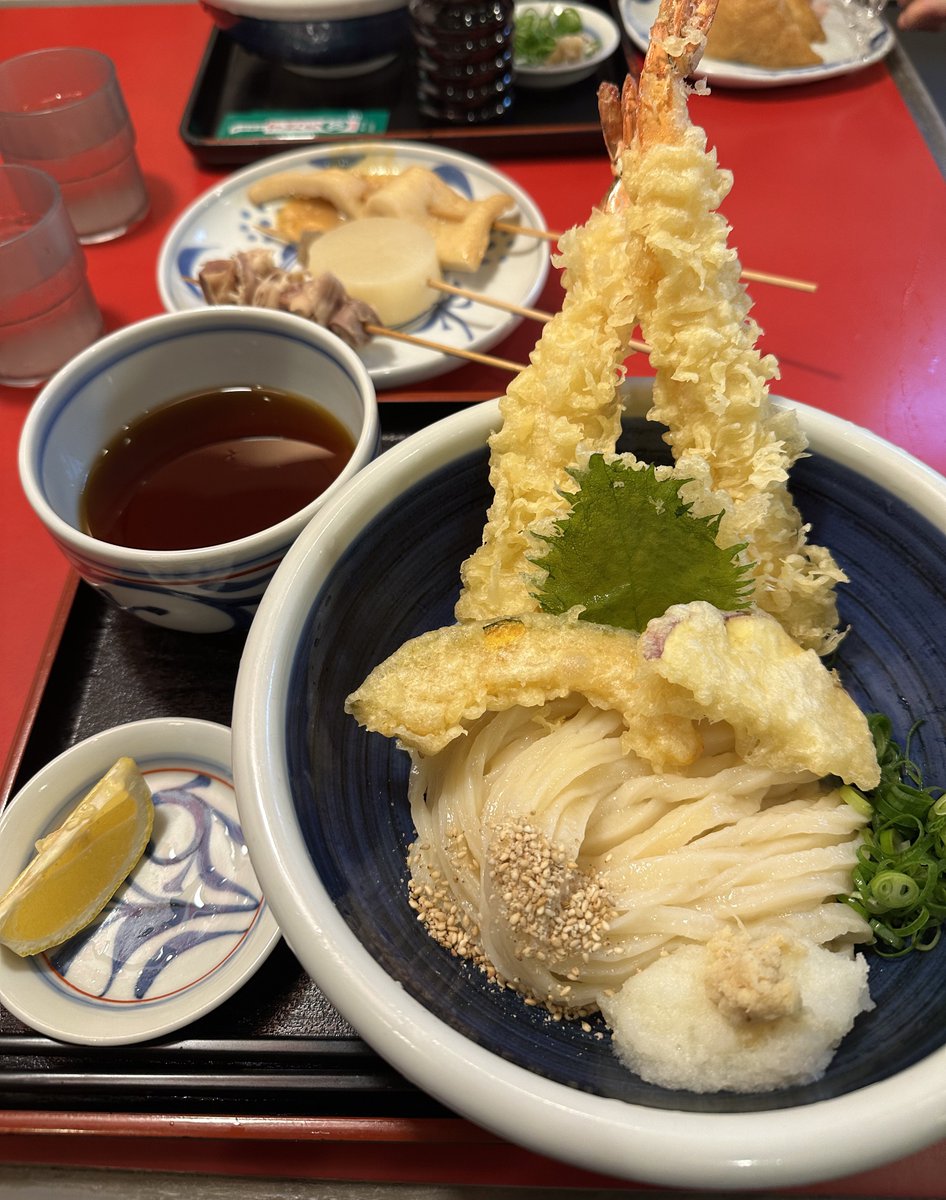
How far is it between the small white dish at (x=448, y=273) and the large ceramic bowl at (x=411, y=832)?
930 millimetres

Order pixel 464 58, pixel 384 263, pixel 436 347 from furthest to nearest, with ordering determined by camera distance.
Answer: pixel 464 58 → pixel 384 263 → pixel 436 347

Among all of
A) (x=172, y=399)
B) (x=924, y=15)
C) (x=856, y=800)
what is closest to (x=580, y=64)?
(x=924, y=15)

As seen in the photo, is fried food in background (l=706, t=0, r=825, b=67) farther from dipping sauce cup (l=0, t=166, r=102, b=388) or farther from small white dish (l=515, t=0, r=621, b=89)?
dipping sauce cup (l=0, t=166, r=102, b=388)

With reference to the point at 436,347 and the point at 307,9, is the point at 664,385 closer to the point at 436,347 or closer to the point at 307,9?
the point at 436,347

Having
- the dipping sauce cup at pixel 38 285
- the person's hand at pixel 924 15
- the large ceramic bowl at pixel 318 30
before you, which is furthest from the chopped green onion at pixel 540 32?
the dipping sauce cup at pixel 38 285

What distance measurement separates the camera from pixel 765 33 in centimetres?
296

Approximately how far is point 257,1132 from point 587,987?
501 mm

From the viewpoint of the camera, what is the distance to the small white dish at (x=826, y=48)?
2980 mm

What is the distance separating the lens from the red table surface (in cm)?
205

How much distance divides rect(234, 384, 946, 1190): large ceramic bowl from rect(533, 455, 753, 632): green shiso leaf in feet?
0.75

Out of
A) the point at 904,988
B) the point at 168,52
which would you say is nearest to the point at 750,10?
the point at 168,52

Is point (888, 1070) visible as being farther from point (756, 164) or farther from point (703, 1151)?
point (756, 164)

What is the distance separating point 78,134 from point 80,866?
7.27ft

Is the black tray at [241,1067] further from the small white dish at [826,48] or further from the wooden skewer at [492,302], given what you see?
the small white dish at [826,48]
